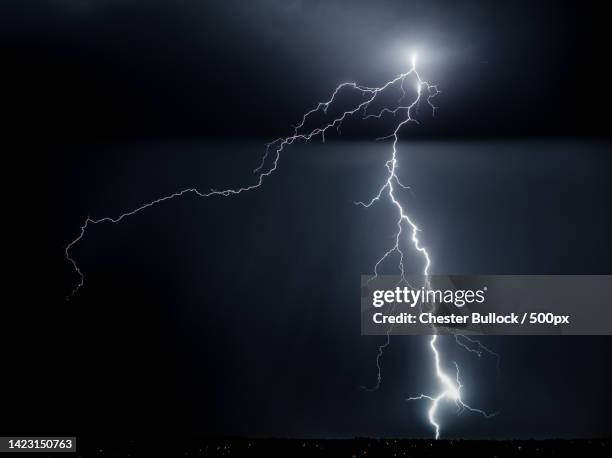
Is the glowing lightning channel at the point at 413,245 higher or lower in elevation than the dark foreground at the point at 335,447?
higher

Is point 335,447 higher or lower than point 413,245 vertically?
lower

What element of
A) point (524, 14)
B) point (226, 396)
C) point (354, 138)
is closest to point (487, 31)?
point (524, 14)

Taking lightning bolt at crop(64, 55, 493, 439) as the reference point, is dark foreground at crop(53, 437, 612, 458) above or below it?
below

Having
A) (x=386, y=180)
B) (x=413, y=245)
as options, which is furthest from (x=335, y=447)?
(x=386, y=180)

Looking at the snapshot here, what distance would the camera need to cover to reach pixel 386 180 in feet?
4.77

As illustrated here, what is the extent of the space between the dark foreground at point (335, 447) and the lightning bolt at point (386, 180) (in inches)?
3.5

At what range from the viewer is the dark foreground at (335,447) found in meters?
1.35

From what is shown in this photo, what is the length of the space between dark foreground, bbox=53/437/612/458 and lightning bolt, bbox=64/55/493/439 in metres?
0.09

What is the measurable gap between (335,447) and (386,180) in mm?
860

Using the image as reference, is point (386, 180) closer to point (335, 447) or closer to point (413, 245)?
point (413, 245)

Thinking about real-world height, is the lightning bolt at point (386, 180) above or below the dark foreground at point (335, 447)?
above

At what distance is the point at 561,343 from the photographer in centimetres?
141

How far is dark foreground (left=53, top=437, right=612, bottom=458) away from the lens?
1.35 meters

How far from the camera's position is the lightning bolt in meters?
1.39
